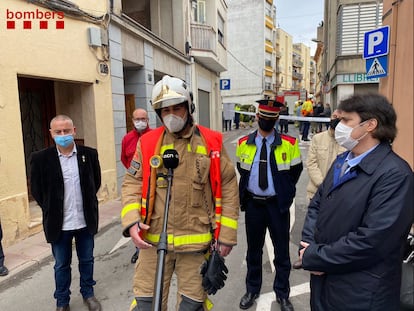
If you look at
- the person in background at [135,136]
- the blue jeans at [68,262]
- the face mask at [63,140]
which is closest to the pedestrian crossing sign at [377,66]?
the person in background at [135,136]

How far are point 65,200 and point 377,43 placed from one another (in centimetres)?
582

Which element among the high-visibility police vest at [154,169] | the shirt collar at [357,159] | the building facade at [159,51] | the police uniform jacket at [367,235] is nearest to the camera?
the police uniform jacket at [367,235]

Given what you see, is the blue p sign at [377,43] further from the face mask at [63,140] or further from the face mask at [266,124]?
the face mask at [63,140]

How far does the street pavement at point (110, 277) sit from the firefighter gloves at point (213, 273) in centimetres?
130

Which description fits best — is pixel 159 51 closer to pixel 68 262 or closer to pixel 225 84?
pixel 68 262

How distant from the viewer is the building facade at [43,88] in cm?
505

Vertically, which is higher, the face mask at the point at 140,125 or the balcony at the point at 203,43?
the balcony at the point at 203,43

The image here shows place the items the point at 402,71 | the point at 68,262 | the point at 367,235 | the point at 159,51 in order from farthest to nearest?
the point at 159,51 → the point at 402,71 → the point at 68,262 → the point at 367,235

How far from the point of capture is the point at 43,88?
712 cm

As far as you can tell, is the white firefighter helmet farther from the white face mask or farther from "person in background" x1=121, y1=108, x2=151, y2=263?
"person in background" x1=121, y1=108, x2=151, y2=263

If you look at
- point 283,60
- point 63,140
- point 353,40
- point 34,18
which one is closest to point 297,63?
point 283,60

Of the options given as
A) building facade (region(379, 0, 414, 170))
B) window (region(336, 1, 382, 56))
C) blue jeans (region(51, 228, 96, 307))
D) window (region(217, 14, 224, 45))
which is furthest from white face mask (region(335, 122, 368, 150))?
window (region(217, 14, 224, 45))

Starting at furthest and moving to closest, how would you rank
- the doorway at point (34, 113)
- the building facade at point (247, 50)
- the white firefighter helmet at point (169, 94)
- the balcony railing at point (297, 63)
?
the balcony railing at point (297, 63)
the building facade at point (247, 50)
the doorway at point (34, 113)
the white firefighter helmet at point (169, 94)

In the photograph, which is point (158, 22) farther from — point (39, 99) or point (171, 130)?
point (171, 130)
